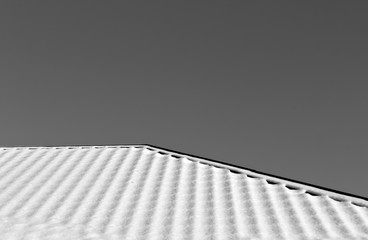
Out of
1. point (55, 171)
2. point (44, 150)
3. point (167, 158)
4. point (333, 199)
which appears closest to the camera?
point (333, 199)

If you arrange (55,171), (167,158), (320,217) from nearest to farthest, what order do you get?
(320,217)
(55,171)
(167,158)

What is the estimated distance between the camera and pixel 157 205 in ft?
17.4

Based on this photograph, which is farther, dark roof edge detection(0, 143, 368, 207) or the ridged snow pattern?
dark roof edge detection(0, 143, 368, 207)

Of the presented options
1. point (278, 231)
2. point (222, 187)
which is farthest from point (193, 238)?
point (222, 187)

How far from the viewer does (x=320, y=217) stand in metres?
4.69

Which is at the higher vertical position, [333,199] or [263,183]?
[263,183]

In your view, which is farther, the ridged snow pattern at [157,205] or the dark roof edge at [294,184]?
the dark roof edge at [294,184]

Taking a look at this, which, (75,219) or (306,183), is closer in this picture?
(75,219)

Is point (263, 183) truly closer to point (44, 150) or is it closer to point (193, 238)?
point (193, 238)

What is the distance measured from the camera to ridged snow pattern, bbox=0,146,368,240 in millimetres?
4488

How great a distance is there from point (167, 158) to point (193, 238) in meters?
3.29

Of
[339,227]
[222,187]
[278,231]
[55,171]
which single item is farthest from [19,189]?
[339,227]

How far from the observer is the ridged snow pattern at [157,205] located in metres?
4.49

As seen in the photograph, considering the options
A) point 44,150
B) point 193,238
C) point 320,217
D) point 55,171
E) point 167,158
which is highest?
point 44,150
